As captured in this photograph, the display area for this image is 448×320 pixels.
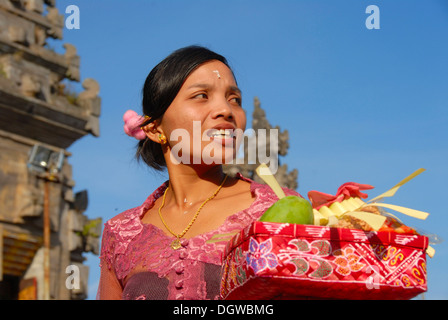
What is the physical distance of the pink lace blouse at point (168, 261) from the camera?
313 cm

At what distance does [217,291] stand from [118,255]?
67 centimetres

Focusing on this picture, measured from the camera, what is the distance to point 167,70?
3.50 m

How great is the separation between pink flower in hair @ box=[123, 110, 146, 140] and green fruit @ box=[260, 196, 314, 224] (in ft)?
4.91

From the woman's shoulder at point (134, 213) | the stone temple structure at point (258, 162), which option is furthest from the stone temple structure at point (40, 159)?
the woman's shoulder at point (134, 213)

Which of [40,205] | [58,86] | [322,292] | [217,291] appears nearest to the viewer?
[322,292]

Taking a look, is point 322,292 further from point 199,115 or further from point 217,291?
point 199,115

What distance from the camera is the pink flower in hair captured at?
3.80 m

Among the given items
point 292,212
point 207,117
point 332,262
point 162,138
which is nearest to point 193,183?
point 162,138

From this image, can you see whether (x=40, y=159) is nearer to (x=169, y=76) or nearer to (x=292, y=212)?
(x=169, y=76)

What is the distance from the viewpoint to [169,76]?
347 centimetres

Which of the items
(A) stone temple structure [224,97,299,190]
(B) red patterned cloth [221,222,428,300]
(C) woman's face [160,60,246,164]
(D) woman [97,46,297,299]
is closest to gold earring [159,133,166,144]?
(D) woman [97,46,297,299]

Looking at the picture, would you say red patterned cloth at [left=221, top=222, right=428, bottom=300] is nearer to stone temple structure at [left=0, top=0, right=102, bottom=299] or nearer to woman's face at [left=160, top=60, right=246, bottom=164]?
woman's face at [left=160, top=60, right=246, bottom=164]
